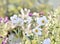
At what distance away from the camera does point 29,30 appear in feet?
3.31

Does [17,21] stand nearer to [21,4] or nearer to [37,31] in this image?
[37,31]

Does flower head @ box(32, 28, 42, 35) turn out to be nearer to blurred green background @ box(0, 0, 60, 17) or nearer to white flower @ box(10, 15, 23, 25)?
white flower @ box(10, 15, 23, 25)

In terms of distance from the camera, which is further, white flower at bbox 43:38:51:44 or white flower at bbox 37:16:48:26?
white flower at bbox 37:16:48:26

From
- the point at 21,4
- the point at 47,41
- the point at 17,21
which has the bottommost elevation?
the point at 47,41

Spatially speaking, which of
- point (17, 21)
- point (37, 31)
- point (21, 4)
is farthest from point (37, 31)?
point (21, 4)

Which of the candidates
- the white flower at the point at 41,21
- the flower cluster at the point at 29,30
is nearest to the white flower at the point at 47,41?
the flower cluster at the point at 29,30

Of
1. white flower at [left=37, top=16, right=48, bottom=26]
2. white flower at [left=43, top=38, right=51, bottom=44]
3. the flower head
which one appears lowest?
white flower at [left=43, top=38, right=51, bottom=44]

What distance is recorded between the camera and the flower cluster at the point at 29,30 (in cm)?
94

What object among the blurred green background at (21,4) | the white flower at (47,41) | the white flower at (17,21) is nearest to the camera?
the white flower at (47,41)

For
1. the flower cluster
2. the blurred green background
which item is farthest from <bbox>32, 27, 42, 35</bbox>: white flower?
the blurred green background

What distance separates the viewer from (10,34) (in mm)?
1018

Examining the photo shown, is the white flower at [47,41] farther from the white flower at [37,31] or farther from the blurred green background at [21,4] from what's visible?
the blurred green background at [21,4]

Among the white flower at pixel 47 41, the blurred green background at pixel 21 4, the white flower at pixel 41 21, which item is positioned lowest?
the white flower at pixel 47 41

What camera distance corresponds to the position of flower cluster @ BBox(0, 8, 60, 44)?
0.94 m
